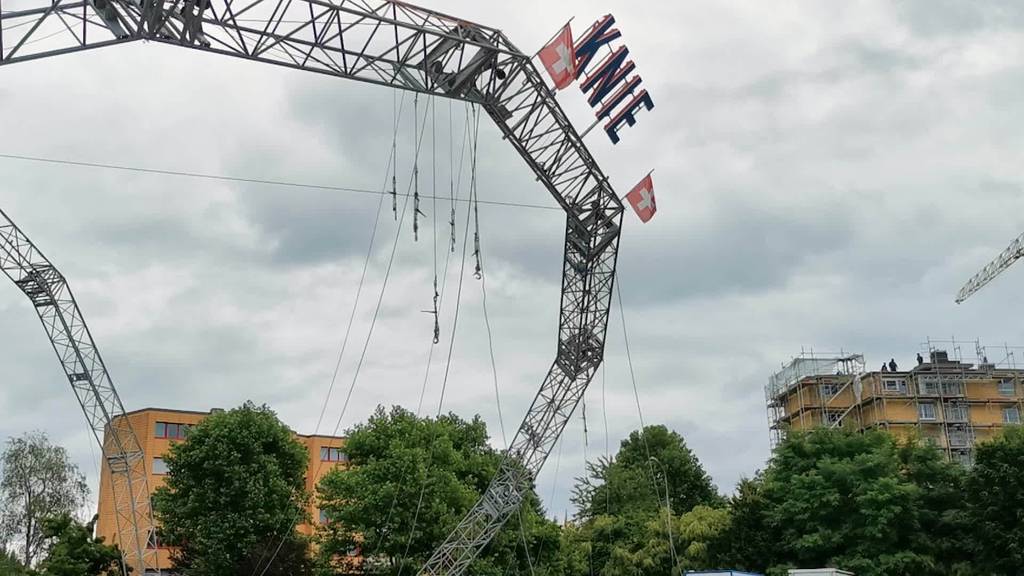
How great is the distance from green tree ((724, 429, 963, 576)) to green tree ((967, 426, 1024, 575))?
1.19 m

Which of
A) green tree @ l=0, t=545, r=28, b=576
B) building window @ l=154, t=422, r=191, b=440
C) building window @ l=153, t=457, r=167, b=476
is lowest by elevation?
green tree @ l=0, t=545, r=28, b=576

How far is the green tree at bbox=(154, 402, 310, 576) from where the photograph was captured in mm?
46500

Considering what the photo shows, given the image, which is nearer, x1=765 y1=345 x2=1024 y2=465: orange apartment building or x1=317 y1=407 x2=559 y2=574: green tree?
x1=317 y1=407 x2=559 y2=574: green tree

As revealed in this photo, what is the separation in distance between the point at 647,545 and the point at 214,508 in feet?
→ 69.3

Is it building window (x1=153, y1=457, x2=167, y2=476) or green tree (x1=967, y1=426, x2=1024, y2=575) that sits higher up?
building window (x1=153, y1=457, x2=167, y2=476)

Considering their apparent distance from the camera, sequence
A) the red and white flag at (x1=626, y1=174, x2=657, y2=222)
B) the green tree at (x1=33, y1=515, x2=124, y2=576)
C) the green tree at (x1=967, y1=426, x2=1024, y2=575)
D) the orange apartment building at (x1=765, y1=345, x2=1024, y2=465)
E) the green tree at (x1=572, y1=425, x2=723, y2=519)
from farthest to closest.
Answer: the orange apartment building at (x1=765, y1=345, x2=1024, y2=465) → the green tree at (x1=572, y1=425, x2=723, y2=519) → the green tree at (x1=33, y1=515, x2=124, y2=576) → the green tree at (x1=967, y1=426, x2=1024, y2=575) → the red and white flag at (x1=626, y1=174, x2=657, y2=222)

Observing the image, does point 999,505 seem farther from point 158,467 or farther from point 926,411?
point 158,467

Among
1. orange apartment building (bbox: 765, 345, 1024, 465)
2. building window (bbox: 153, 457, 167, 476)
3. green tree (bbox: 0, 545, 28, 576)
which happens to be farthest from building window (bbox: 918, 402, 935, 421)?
green tree (bbox: 0, 545, 28, 576)

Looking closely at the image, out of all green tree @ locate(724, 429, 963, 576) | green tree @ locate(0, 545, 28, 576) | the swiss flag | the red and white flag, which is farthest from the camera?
green tree @ locate(0, 545, 28, 576)

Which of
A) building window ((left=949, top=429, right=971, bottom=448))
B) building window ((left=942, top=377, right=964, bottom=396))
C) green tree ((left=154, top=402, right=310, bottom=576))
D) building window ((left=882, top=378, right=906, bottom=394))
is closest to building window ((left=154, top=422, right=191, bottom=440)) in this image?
green tree ((left=154, top=402, right=310, bottom=576))

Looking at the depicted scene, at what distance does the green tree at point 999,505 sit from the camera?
37500 millimetres

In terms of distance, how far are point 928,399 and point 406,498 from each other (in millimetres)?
44624

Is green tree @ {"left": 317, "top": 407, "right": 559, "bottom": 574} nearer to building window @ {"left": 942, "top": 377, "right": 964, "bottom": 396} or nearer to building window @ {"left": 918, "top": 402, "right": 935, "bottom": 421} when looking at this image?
building window @ {"left": 918, "top": 402, "right": 935, "bottom": 421}

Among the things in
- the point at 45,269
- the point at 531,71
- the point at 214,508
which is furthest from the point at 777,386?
the point at 531,71
